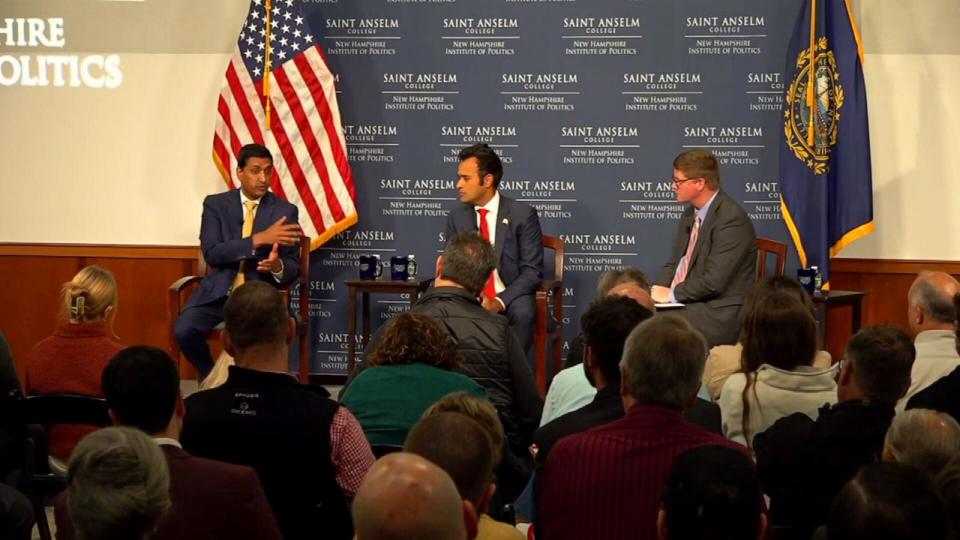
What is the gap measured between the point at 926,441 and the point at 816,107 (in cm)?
485

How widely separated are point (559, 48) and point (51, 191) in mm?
3366

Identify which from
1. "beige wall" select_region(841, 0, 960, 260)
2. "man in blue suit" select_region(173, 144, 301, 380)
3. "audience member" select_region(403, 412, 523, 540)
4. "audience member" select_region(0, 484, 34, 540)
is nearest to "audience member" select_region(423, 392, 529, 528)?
"audience member" select_region(403, 412, 523, 540)

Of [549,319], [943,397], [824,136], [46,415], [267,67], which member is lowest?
[549,319]

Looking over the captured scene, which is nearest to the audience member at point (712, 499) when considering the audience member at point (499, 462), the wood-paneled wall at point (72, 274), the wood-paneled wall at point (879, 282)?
the audience member at point (499, 462)

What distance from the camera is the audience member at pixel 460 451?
2197 mm

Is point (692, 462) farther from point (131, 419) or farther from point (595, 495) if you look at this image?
point (131, 419)

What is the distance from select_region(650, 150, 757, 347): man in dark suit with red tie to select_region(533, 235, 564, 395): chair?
58 centimetres

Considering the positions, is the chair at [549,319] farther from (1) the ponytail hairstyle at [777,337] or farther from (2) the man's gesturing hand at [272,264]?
(1) the ponytail hairstyle at [777,337]

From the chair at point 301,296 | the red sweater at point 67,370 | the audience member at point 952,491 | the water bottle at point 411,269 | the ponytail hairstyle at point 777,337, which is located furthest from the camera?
the water bottle at point 411,269

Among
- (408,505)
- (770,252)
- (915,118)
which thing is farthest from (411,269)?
(408,505)

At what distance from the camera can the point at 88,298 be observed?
436 cm

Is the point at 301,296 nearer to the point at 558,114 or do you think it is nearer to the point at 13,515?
the point at 558,114

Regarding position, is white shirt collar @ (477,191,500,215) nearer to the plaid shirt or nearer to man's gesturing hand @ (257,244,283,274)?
man's gesturing hand @ (257,244,283,274)

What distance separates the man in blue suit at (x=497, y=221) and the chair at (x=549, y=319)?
15 cm
